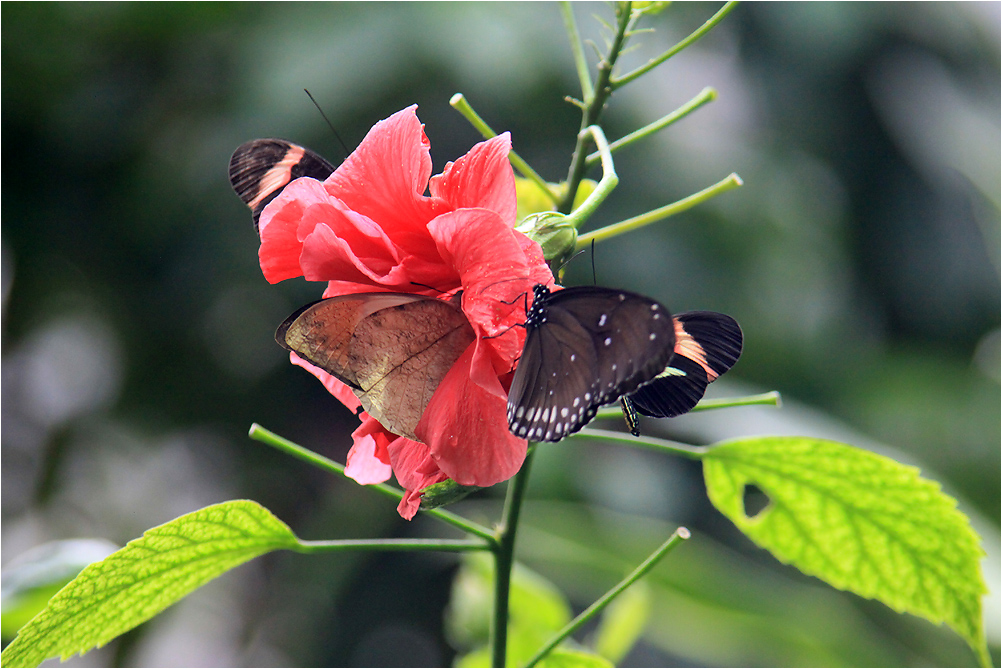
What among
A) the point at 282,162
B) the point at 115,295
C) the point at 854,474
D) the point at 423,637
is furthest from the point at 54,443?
the point at 854,474

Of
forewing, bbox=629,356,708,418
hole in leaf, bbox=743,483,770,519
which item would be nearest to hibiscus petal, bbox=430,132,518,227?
forewing, bbox=629,356,708,418

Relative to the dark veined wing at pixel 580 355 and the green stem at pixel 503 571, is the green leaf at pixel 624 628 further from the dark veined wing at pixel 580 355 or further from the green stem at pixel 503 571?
the dark veined wing at pixel 580 355

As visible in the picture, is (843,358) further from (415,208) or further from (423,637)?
(415,208)

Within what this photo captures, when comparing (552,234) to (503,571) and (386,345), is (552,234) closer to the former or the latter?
(386,345)

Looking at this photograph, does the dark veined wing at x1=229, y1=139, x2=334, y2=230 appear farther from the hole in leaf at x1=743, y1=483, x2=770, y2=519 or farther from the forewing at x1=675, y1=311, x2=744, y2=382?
the hole in leaf at x1=743, y1=483, x2=770, y2=519

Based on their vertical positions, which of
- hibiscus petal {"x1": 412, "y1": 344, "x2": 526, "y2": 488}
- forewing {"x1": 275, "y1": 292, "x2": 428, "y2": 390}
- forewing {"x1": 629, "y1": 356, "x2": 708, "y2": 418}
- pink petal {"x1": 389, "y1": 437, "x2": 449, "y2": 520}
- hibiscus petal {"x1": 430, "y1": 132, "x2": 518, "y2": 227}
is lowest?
forewing {"x1": 629, "y1": 356, "x2": 708, "y2": 418}

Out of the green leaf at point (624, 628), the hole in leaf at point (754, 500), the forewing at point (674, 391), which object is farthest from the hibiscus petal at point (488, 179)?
the hole in leaf at point (754, 500)
